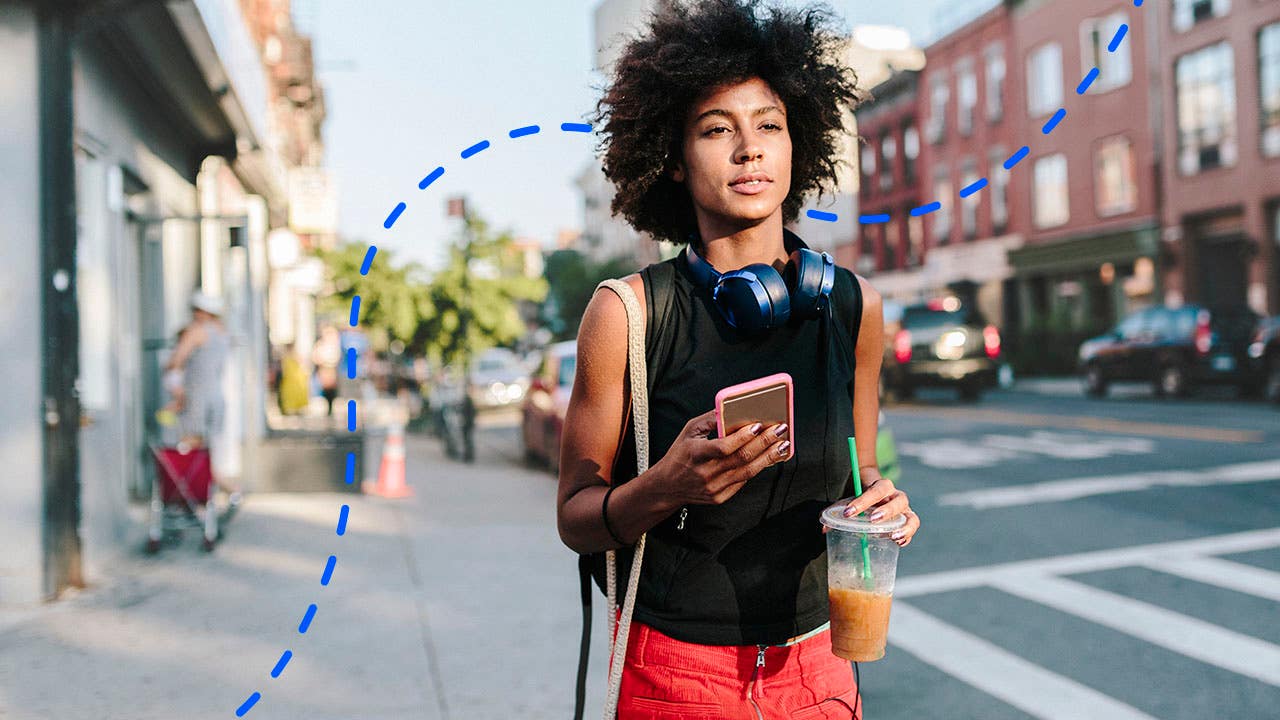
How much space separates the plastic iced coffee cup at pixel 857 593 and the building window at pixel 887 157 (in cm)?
4494

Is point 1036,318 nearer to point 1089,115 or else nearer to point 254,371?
point 1089,115

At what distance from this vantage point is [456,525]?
9.52 metres

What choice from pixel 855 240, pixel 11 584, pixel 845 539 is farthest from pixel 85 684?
pixel 855 240

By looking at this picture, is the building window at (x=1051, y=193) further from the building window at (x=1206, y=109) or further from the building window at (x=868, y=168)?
the building window at (x=868, y=168)

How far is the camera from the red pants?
189 centimetres

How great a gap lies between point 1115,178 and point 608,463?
110 feet

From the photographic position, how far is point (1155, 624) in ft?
19.2

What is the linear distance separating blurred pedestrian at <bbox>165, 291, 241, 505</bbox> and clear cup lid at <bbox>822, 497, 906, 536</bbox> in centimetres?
769

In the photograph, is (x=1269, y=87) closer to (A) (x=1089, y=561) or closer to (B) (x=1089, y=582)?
(A) (x=1089, y=561)

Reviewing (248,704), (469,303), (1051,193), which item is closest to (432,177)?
(248,704)

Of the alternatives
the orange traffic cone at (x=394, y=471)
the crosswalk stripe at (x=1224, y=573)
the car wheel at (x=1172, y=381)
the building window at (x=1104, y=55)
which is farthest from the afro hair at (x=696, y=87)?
the building window at (x=1104, y=55)

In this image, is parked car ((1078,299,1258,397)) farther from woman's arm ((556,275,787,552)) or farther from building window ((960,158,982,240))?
woman's arm ((556,275,787,552))

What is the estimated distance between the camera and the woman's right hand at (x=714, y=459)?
Result: 1590 mm

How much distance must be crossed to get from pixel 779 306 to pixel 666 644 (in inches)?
23.8
